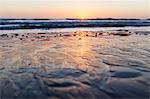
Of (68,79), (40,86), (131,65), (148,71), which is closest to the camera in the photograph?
(40,86)

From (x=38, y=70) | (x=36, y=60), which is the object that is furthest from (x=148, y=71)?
(x=36, y=60)

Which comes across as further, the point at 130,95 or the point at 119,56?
the point at 119,56

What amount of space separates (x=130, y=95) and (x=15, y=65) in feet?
13.1

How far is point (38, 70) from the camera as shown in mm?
7246

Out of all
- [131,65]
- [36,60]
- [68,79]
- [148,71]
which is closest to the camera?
[68,79]

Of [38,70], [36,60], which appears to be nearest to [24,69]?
[38,70]

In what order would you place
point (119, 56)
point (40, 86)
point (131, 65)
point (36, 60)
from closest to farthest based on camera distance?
point (40, 86) → point (131, 65) → point (36, 60) → point (119, 56)

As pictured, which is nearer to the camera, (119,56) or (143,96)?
(143,96)

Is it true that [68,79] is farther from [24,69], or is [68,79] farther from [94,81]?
[24,69]

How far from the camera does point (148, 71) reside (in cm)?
694

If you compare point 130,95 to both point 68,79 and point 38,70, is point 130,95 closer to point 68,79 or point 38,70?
point 68,79

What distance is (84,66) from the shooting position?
7773 mm

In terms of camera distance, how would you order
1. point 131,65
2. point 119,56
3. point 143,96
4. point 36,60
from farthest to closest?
point 119,56 → point 36,60 → point 131,65 → point 143,96

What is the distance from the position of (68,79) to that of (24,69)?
5.31 feet
